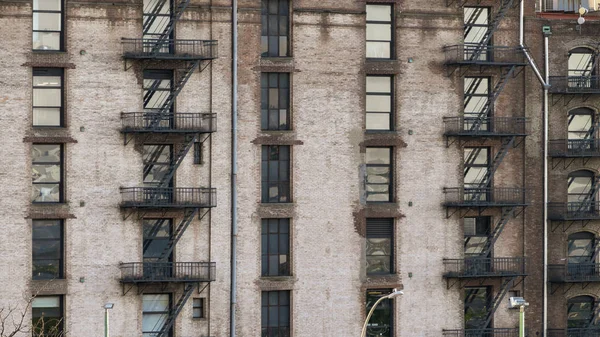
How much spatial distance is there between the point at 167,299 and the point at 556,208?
1873cm

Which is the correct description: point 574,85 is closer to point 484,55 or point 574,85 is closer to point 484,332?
point 484,55

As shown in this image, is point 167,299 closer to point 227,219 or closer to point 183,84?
point 227,219

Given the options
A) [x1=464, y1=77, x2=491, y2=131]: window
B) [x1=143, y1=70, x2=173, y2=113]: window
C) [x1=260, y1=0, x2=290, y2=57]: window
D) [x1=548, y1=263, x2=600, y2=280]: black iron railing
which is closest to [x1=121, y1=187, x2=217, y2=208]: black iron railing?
[x1=143, y1=70, x2=173, y2=113]: window

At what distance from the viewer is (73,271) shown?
74.2 metres

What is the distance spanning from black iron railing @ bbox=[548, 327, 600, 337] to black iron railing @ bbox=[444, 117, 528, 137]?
9274mm

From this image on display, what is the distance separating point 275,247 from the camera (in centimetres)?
7738

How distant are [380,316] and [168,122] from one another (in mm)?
13005

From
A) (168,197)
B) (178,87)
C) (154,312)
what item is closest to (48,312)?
(154,312)

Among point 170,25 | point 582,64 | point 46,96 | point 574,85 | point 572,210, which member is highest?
point 170,25

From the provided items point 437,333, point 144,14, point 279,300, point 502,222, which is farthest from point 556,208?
point 144,14

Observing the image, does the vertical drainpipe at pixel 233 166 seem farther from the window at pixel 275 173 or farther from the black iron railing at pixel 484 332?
the black iron railing at pixel 484 332

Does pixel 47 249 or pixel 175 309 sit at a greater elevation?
pixel 47 249

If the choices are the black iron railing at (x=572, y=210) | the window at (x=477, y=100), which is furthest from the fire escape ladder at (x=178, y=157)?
the black iron railing at (x=572, y=210)

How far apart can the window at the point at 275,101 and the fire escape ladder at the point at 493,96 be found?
8635 millimetres
